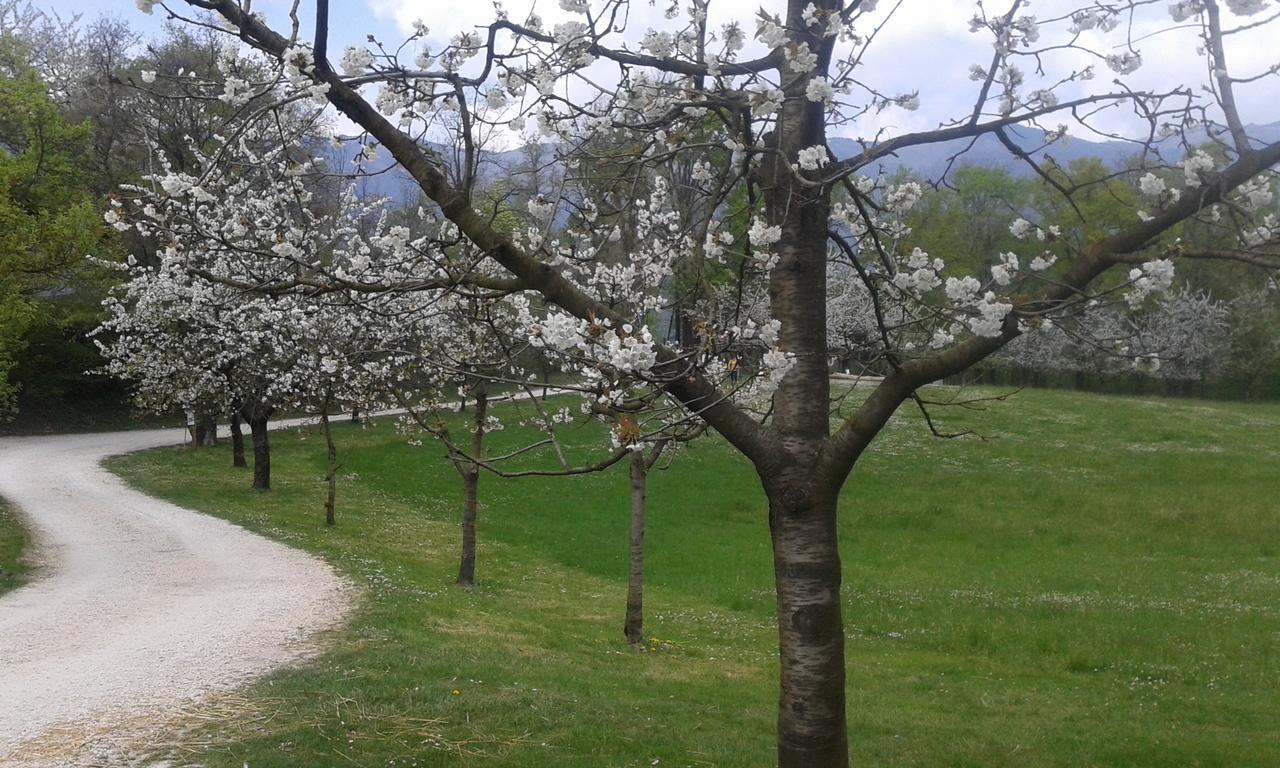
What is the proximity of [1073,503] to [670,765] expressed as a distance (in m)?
19.1

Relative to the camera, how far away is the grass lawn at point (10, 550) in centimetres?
1249

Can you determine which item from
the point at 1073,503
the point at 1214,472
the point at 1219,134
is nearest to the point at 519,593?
the point at 1219,134

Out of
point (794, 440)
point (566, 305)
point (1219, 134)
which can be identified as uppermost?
point (1219, 134)

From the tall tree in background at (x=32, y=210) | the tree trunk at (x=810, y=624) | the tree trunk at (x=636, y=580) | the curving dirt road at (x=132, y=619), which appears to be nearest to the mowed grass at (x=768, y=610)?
the tree trunk at (x=636, y=580)

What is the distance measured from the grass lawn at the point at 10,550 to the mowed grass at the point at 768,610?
11.7 feet

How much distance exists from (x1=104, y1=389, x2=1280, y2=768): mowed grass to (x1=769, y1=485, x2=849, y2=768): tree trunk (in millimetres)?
2318

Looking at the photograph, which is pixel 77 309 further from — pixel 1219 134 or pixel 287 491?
pixel 1219 134

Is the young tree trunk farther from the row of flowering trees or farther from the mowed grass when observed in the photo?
the row of flowering trees

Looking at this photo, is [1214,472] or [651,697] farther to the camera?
[1214,472]

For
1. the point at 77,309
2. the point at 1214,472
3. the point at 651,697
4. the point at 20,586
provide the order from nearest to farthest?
1. the point at 651,697
2. the point at 20,586
3. the point at 1214,472
4. the point at 77,309

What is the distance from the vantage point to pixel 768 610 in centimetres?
1480

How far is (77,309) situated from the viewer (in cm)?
3166

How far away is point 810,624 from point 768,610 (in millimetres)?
10477

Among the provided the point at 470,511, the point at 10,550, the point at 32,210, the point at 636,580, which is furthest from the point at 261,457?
the point at 636,580
